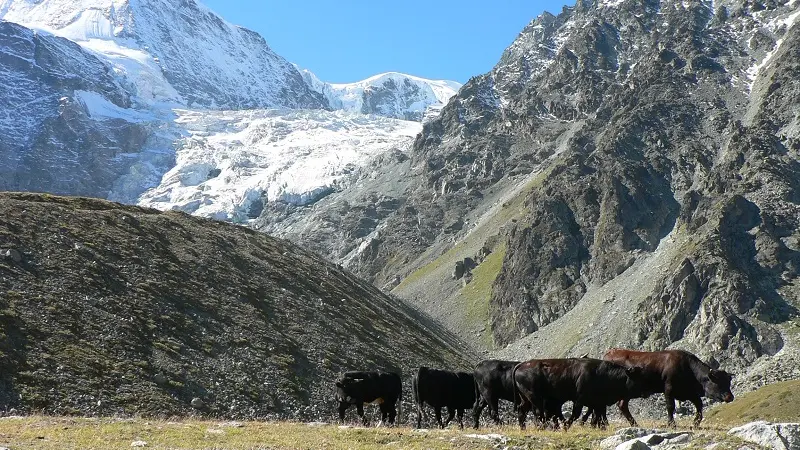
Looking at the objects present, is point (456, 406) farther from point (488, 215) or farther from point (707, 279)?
point (488, 215)

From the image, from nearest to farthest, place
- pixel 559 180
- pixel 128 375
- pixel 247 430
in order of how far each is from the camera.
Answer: pixel 247 430, pixel 128 375, pixel 559 180

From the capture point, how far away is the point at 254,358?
141 ft

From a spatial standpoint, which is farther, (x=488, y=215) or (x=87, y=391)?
(x=488, y=215)

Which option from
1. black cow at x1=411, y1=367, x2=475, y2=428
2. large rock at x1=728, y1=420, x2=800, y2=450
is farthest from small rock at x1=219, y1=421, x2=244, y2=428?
large rock at x1=728, y1=420, x2=800, y2=450

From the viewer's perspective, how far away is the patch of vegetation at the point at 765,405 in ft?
213

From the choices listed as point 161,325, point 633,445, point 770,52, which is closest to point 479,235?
point 770,52

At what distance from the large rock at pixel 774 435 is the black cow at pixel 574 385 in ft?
14.7

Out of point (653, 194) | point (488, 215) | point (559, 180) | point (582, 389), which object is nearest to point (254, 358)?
point (582, 389)

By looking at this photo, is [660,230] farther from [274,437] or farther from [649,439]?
[274,437]

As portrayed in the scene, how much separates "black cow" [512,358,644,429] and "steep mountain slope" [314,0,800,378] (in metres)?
67.4

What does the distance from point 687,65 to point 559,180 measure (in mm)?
56706

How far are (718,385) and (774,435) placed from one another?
502 centimetres

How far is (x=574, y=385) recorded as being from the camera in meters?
22.5

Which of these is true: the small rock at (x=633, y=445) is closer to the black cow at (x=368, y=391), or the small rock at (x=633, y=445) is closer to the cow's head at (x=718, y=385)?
the cow's head at (x=718, y=385)
